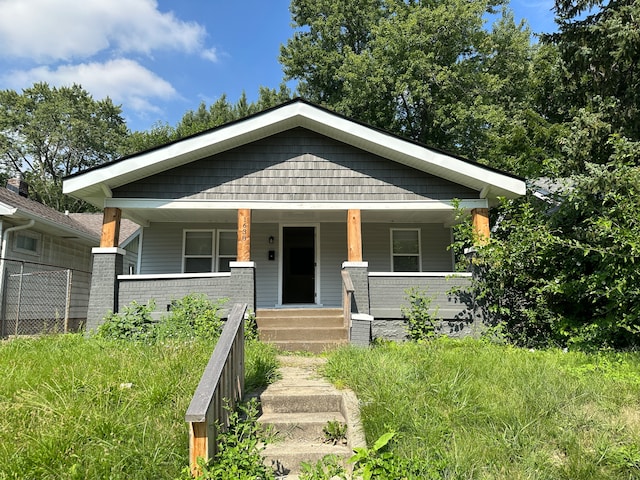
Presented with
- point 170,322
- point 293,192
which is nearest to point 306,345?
point 170,322

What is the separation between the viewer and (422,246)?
10.5 m

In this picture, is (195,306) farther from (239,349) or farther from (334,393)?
(334,393)

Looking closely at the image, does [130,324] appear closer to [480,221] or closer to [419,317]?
[419,317]

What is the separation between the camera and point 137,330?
23.3 feet

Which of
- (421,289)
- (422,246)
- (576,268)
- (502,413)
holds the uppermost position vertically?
(422,246)

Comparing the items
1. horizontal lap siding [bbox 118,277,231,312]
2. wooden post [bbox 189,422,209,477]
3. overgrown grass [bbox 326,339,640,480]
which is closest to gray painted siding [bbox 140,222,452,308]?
horizontal lap siding [bbox 118,277,231,312]

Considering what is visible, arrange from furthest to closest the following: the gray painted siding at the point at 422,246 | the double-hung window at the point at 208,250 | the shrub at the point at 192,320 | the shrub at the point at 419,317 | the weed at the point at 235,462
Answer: the gray painted siding at the point at 422,246, the double-hung window at the point at 208,250, the shrub at the point at 419,317, the shrub at the point at 192,320, the weed at the point at 235,462

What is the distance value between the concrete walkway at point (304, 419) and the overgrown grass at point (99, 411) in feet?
1.55

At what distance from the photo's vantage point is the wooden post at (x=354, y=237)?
7.90 m

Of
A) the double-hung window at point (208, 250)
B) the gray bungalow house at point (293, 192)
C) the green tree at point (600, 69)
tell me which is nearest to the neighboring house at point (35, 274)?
the double-hung window at point (208, 250)

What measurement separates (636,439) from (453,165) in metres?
5.45

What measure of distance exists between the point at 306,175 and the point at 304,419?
5.33m

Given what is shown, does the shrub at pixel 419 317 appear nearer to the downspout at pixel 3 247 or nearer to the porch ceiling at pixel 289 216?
the porch ceiling at pixel 289 216

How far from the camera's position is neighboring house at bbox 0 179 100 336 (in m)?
9.80
